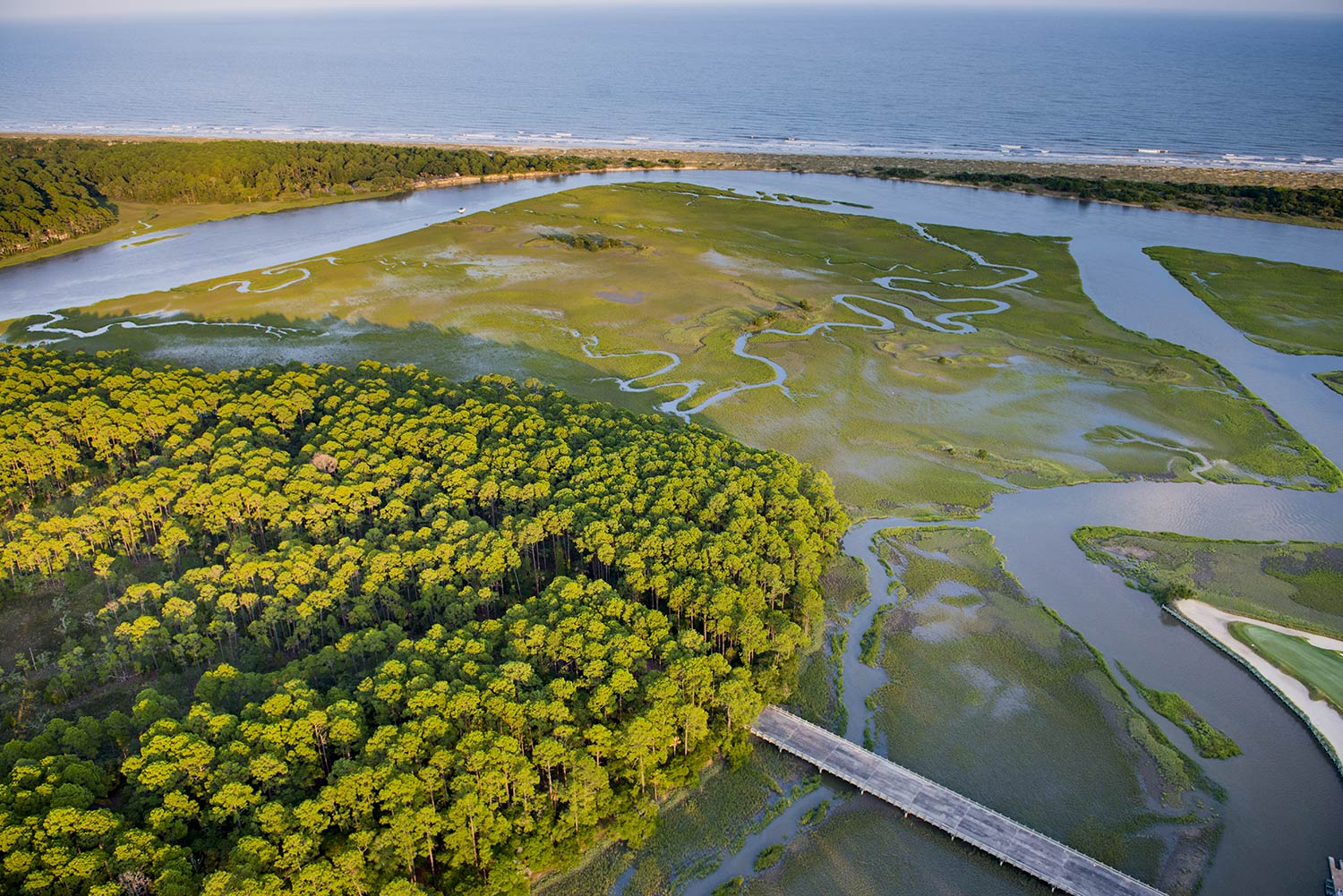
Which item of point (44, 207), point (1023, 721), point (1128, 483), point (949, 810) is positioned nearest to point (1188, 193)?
point (1128, 483)

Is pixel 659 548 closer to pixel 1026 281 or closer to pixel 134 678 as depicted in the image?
pixel 134 678

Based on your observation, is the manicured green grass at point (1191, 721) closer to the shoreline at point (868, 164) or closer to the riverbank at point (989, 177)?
the riverbank at point (989, 177)

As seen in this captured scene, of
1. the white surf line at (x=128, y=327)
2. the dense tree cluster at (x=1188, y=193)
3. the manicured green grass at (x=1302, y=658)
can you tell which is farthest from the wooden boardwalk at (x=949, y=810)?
the dense tree cluster at (x=1188, y=193)

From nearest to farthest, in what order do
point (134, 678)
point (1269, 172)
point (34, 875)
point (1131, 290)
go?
point (34, 875) < point (134, 678) < point (1131, 290) < point (1269, 172)

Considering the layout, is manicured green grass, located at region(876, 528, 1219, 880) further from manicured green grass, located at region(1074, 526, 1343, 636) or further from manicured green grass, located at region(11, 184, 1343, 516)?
manicured green grass, located at region(11, 184, 1343, 516)

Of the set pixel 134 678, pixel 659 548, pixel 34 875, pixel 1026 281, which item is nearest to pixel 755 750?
pixel 659 548

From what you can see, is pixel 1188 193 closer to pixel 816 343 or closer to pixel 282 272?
pixel 816 343
